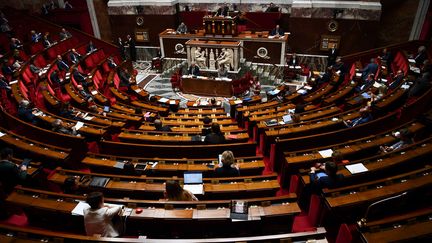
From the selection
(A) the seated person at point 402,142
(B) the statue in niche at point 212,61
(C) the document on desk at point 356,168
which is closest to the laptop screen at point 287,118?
(A) the seated person at point 402,142

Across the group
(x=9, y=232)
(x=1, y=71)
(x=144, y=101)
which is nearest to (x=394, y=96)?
(x=144, y=101)

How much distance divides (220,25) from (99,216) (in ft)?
40.9

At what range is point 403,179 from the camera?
4.71 metres

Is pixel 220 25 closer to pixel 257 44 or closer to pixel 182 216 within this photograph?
pixel 257 44

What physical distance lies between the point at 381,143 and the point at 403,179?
1.50 m

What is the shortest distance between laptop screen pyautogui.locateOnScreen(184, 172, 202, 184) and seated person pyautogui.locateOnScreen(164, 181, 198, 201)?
18.6 inches

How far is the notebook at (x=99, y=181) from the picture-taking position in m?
5.03

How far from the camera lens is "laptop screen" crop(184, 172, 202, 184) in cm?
507

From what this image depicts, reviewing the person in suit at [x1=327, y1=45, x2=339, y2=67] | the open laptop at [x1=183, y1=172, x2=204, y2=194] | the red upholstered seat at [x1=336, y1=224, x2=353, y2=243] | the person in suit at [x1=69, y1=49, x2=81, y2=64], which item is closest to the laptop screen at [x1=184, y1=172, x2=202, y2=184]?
the open laptop at [x1=183, y1=172, x2=204, y2=194]

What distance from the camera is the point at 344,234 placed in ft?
14.1

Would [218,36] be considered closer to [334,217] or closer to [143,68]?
[143,68]

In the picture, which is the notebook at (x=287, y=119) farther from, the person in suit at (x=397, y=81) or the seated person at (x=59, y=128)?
the seated person at (x=59, y=128)

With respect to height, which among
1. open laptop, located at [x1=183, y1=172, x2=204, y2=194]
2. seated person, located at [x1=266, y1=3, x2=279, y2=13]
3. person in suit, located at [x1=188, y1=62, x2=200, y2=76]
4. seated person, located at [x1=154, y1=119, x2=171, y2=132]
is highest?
seated person, located at [x1=266, y1=3, x2=279, y2=13]

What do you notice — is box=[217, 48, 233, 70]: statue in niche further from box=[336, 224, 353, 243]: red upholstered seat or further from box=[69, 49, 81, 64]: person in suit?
box=[336, 224, 353, 243]: red upholstered seat
